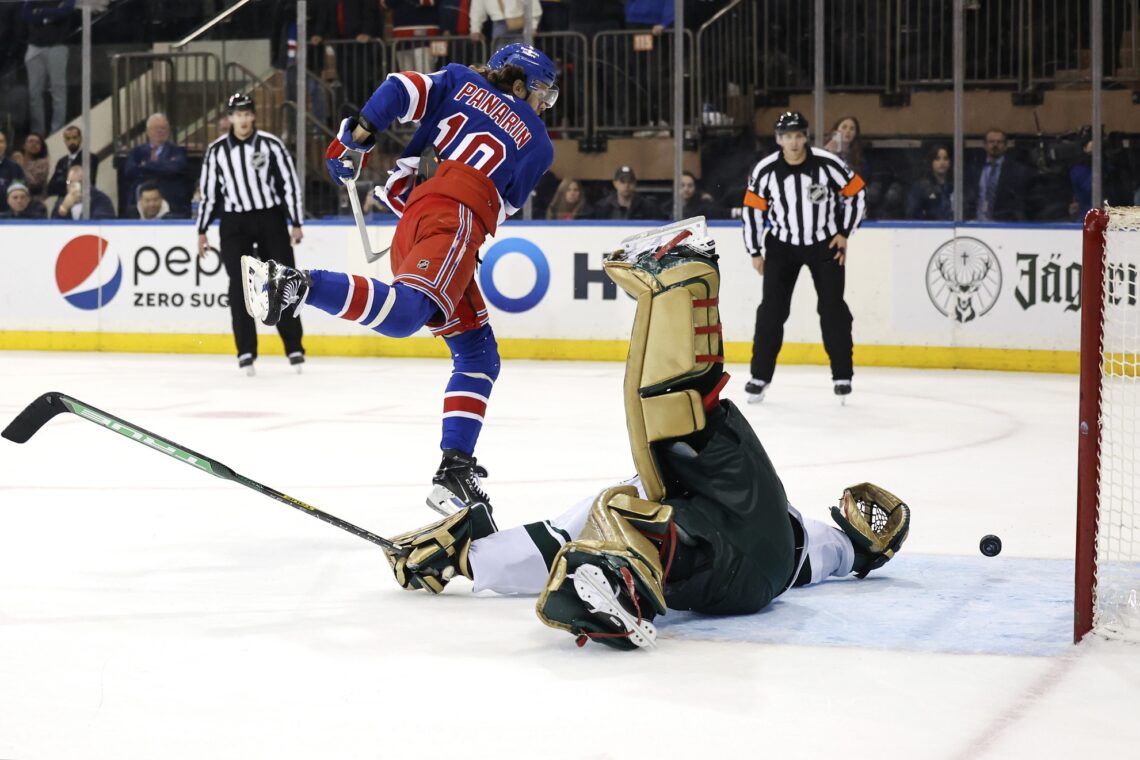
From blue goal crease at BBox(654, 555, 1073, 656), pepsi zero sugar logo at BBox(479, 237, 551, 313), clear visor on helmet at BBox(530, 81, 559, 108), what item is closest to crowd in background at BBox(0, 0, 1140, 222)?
pepsi zero sugar logo at BBox(479, 237, 551, 313)

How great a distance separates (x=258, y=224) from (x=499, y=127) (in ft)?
14.9

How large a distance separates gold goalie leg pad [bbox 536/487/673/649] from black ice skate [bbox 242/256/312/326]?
2.98ft

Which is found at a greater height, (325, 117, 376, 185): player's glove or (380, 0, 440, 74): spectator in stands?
(380, 0, 440, 74): spectator in stands

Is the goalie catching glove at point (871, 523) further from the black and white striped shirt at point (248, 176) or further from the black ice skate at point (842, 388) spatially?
the black and white striped shirt at point (248, 176)

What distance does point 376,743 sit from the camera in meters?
2.04

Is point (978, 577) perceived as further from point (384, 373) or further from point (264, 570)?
point (384, 373)

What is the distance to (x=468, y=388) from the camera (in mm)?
4082

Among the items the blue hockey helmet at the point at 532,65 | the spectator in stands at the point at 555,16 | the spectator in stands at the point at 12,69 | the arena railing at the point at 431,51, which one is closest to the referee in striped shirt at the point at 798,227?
the spectator in stands at the point at 555,16

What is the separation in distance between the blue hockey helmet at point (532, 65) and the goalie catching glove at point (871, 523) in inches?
61.6

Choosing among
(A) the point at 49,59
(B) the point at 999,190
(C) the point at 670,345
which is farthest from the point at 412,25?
(C) the point at 670,345

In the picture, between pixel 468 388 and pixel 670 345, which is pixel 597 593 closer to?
pixel 670 345

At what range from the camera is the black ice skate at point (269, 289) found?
10.1ft

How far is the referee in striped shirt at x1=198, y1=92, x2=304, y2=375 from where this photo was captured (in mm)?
8258

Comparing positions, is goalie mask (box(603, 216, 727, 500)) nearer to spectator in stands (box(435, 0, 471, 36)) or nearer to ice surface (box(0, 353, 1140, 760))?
ice surface (box(0, 353, 1140, 760))
